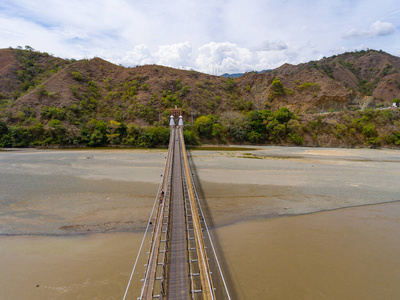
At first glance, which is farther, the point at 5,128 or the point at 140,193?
the point at 5,128

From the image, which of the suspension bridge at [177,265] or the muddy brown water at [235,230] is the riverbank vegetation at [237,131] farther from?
the suspension bridge at [177,265]

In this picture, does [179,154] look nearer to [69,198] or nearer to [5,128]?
[69,198]

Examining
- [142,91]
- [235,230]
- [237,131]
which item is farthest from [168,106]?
[235,230]

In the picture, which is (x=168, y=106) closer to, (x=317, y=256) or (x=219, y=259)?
(x=219, y=259)

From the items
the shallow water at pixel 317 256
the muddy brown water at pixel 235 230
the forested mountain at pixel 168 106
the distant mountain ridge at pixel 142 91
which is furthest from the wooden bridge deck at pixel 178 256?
the distant mountain ridge at pixel 142 91

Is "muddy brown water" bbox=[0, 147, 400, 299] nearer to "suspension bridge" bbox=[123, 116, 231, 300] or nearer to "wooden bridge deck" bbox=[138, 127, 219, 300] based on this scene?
"suspension bridge" bbox=[123, 116, 231, 300]

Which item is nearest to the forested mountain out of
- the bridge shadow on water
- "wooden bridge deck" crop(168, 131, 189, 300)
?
the bridge shadow on water

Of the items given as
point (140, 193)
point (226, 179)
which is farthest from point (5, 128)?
point (226, 179)
